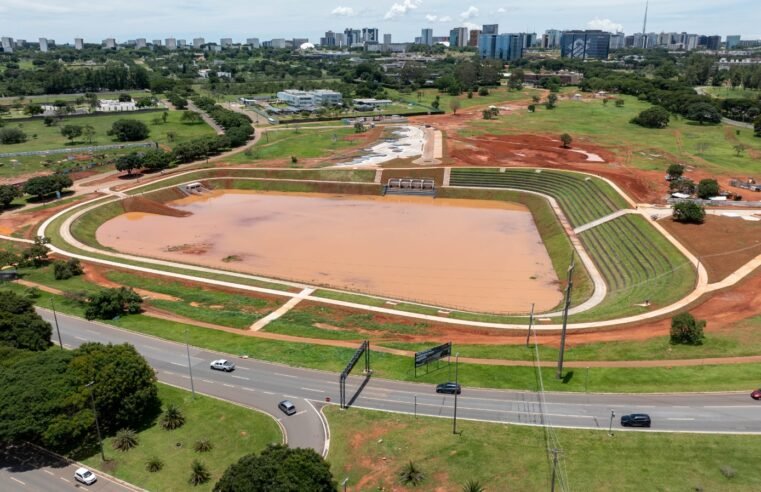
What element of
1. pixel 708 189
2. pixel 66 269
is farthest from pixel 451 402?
pixel 708 189

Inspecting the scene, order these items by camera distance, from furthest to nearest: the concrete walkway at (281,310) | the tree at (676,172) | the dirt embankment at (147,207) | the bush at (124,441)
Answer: the dirt embankment at (147,207), the tree at (676,172), the concrete walkway at (281,310), the bush at (124,441)

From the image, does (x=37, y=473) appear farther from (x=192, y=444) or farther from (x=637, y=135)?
(x=637, y=135)

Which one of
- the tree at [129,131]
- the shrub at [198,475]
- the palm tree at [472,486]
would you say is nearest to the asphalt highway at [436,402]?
the shrub at [198,475]

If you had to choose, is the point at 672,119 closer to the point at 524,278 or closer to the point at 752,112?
the point at 752,112

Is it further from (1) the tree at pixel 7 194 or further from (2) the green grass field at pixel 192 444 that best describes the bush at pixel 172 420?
(1) the tree at pixel 7 194

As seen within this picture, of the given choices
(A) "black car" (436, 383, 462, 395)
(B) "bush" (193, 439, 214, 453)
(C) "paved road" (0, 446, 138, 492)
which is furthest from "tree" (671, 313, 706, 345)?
(C) "paved road" (0, 446, 138, 492)

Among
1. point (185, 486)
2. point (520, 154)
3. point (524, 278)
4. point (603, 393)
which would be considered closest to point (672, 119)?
point (520, 154)
